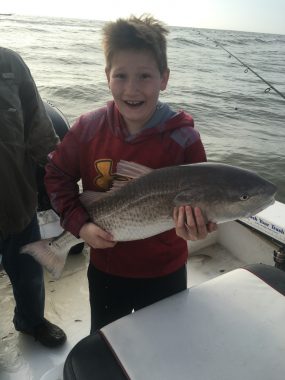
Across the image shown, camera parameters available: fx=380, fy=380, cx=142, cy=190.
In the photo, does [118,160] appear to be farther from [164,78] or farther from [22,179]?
[22,179]

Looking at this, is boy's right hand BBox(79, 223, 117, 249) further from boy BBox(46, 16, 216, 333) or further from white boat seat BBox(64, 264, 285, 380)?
white boat seat BBox(64, 264, 285, 380)

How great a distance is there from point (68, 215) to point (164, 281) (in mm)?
688

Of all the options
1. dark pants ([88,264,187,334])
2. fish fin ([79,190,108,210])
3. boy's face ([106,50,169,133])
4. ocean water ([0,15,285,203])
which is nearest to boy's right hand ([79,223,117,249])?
fish fin ([79,190,108,210])

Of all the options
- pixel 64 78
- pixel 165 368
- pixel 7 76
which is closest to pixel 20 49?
pixel 64 78

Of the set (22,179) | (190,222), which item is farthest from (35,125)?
(190,222)

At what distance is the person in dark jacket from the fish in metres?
0.69

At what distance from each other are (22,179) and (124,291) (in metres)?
1.00

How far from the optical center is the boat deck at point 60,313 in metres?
2.72

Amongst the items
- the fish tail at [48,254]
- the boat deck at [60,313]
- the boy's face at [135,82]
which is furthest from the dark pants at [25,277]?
the boy's face at [135,82]

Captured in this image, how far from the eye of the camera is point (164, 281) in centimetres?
225

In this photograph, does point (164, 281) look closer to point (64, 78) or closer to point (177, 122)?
point (177, 122)

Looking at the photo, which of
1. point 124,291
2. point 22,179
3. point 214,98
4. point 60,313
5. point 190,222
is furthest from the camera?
point 214,98

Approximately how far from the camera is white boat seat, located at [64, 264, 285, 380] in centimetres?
163

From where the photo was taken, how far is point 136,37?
1.91 m
